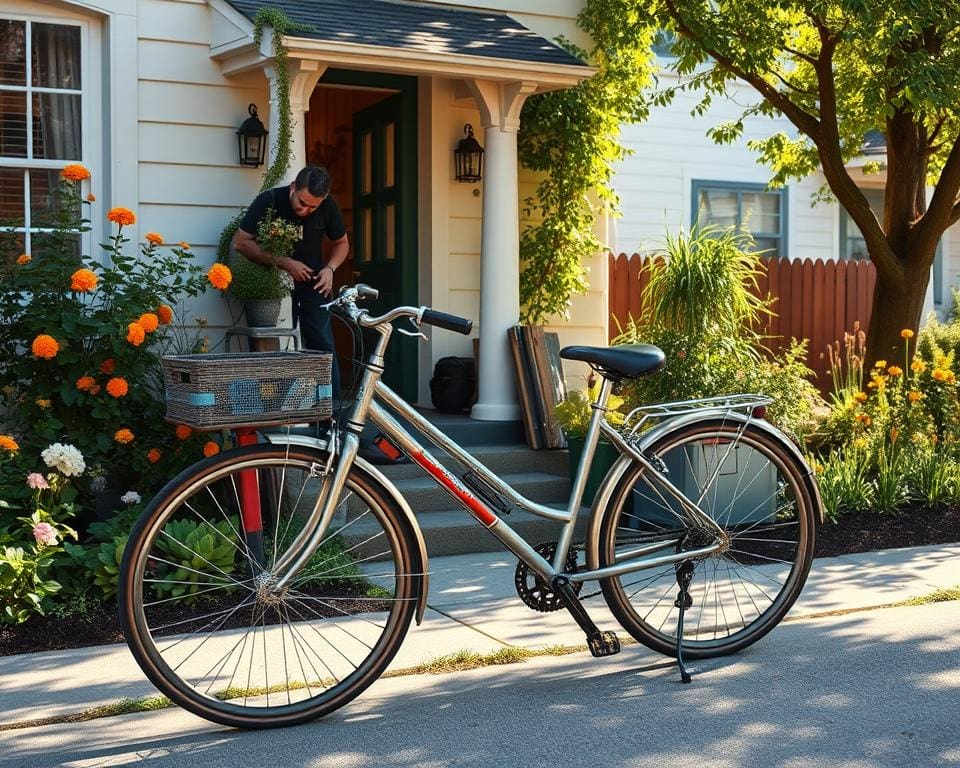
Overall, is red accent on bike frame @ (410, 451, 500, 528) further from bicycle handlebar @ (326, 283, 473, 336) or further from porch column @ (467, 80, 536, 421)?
porch column @ (467, 80, 536, 421)

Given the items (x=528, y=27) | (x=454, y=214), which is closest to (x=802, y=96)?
(x=528, y=27)

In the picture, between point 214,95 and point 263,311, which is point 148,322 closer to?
point 263,311

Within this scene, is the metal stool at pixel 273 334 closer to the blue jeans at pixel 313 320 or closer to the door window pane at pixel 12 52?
the blue jeans at pixel 313 320

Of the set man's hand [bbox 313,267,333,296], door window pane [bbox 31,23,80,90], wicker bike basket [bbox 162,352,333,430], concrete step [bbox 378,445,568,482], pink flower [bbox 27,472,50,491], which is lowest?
concrete step [bbox 378,445,568,482]

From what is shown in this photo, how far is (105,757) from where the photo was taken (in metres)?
3.77

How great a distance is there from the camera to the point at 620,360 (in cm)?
438

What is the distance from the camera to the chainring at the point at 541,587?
432 centimetres

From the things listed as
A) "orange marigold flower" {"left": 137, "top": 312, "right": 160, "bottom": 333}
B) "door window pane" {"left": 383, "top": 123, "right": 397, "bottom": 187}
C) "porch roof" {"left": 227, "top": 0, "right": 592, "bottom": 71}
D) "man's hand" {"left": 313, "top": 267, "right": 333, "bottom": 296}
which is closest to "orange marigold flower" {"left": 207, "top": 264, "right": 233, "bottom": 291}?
"orange marigold flower" {"left": 137, "top": 312, "right": 160, "bottom": 333}

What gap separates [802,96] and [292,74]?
4.73m

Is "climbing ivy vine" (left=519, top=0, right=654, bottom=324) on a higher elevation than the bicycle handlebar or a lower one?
higher

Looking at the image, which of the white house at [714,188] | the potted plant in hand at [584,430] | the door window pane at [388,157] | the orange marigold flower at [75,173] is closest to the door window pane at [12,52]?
the orange marigold flower at [75,173]

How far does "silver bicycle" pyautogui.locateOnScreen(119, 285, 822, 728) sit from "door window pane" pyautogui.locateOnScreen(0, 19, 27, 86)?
11.0 feet

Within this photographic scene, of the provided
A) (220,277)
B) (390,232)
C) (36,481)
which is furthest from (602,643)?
(390,232)

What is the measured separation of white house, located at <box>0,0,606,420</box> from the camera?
7379 millimetres
